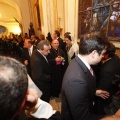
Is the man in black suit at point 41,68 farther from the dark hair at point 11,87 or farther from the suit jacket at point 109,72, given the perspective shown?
the dark hair at point 11,87

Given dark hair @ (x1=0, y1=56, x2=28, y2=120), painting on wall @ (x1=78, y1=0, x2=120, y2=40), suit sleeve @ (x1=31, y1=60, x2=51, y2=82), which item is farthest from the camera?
painting on wall @ (x1=78, y1=0, x2=120, y2=40)

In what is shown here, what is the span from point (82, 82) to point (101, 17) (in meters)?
3.24

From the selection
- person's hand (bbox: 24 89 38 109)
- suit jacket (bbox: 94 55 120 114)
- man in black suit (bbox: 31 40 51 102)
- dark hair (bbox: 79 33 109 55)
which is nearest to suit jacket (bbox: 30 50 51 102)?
man in black suit (bbox: 31 40 51 102)

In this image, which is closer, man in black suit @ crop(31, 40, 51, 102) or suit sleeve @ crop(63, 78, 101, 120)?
suit sleeve @ crop(63, 78, 101, 120)

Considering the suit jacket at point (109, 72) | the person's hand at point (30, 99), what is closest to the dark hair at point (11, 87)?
the person's hand at point (30, 99)

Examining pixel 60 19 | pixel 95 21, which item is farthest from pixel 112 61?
pixel 60 19

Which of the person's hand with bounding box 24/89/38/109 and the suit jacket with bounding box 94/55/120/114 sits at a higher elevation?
the person's hand with bounding box 24/89/38/109

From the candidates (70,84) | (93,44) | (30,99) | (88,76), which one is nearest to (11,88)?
(30,99)

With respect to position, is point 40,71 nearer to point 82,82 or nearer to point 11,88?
point 82,82

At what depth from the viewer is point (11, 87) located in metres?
0.53

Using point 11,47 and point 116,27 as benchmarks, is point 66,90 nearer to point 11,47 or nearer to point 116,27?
point 116,27

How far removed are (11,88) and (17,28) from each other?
24.0m

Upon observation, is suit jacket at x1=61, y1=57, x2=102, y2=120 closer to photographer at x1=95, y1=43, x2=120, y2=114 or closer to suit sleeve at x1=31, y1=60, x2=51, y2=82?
photographer at x1=95, y1=43, x2=120, y2=114

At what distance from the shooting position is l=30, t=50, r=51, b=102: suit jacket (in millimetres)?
2600
